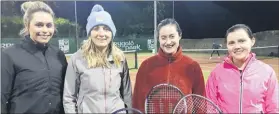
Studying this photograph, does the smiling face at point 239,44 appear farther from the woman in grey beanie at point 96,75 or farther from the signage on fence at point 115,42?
the signage on fence at point 115,42

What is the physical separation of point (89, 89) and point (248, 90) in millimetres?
769

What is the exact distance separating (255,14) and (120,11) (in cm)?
530

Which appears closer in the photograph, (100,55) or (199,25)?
(100,55)

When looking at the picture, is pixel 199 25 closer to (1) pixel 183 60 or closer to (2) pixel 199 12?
(2) pixel 199 12

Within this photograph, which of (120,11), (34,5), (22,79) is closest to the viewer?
(22,79)

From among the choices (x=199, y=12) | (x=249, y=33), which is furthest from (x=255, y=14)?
(x=249, y=33)

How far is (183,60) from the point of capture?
1861mm

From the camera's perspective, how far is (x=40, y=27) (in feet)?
5.78

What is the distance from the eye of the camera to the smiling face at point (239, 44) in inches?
69.4

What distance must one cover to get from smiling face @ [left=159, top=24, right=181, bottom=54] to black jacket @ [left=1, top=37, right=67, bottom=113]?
1.80 feet

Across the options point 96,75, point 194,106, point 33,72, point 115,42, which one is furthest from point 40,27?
point 115,42

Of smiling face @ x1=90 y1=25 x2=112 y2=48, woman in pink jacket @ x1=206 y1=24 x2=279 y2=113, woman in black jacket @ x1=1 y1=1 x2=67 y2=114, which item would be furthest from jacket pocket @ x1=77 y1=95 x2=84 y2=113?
woman in pink jacket @ x1=206 y1=24 x2=279 y2=113

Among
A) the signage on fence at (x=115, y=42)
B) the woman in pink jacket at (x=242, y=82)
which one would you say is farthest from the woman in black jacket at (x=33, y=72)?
the signage on fence at (x=115, y=42)

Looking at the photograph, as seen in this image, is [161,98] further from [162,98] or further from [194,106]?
[194,106]
